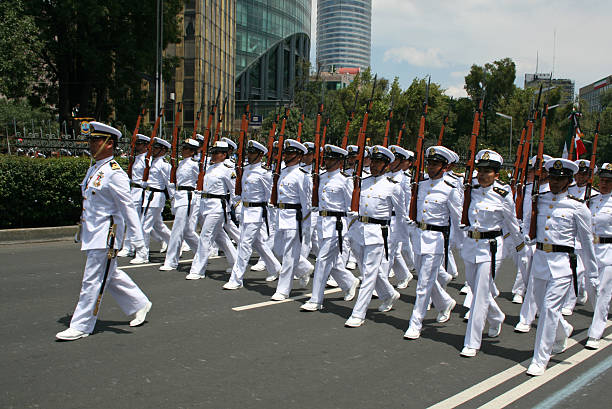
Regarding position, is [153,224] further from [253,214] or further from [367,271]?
[367,271]

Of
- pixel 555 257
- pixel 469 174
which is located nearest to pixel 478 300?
pixel 555 257

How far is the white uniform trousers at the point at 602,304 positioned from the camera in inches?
248

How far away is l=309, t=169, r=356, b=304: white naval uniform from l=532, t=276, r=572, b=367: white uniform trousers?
2530mm

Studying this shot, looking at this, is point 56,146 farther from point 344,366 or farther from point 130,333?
point 344,366

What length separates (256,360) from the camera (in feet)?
17.4

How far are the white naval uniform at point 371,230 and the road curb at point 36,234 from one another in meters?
7.90

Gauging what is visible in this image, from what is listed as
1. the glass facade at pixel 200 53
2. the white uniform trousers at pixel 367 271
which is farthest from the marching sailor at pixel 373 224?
the glass facade at pixel 200 53

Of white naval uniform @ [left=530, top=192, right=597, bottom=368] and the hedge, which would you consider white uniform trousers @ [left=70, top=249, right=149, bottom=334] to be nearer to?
white naval uniform @ [left=530, top=192, right=597, bottom=368]

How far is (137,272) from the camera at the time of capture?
9.27 m

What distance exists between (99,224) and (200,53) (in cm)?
4931

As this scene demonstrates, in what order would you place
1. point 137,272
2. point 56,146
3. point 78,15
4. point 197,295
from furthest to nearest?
point 78,15 → point 56,146 → point 137,272 → point 197,295

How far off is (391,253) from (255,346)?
11.3ft

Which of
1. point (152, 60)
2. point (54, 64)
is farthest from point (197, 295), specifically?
point (54, 64)

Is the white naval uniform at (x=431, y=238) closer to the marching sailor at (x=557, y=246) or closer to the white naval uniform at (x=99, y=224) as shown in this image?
the marching sailor at (x=557, y=246)
